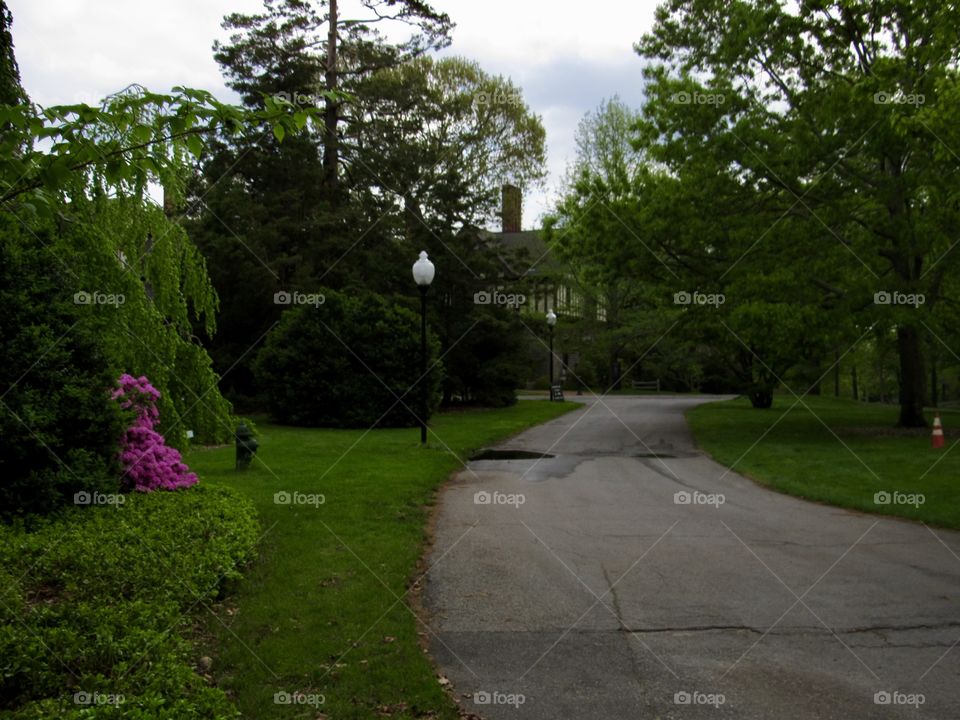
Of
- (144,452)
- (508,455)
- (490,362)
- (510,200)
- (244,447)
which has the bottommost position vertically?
(508,455)

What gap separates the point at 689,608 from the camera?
19.5ft

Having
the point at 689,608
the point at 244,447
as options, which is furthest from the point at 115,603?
the point at 244,447

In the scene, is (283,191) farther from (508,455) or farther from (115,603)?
(115,603)

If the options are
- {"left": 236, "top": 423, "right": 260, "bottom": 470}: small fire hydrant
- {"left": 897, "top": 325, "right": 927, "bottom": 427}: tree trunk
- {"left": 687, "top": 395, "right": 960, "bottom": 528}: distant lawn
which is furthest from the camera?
{"left": 897, "top": 325, "right": 927, "bottom": 427}: tree trunk

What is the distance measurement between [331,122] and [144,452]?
21.5 metres

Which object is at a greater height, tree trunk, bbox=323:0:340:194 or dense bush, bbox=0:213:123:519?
tree trunk, bbox=323:0:340:194

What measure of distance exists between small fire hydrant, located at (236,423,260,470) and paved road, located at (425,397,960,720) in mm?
3567

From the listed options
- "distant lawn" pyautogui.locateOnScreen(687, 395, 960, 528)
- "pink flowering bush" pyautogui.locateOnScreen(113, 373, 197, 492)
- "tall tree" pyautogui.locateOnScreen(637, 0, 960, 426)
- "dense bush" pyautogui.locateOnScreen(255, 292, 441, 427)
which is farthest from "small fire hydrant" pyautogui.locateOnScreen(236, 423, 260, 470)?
"tall tree" pyautogui.locateOnScreen(637, 0, 960, 426)

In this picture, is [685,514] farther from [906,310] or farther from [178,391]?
[906,310]

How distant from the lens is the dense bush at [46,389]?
6.93 meters

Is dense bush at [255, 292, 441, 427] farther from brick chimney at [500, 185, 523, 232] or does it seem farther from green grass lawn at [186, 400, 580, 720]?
brick chimney at [500, 185, 523, 232]

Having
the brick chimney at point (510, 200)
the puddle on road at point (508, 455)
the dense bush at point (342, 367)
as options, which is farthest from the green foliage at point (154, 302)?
the brick chimney at point (510, 200)

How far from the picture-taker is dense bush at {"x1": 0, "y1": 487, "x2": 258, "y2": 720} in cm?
386

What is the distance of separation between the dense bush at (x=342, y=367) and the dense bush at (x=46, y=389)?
1360 centimetres
